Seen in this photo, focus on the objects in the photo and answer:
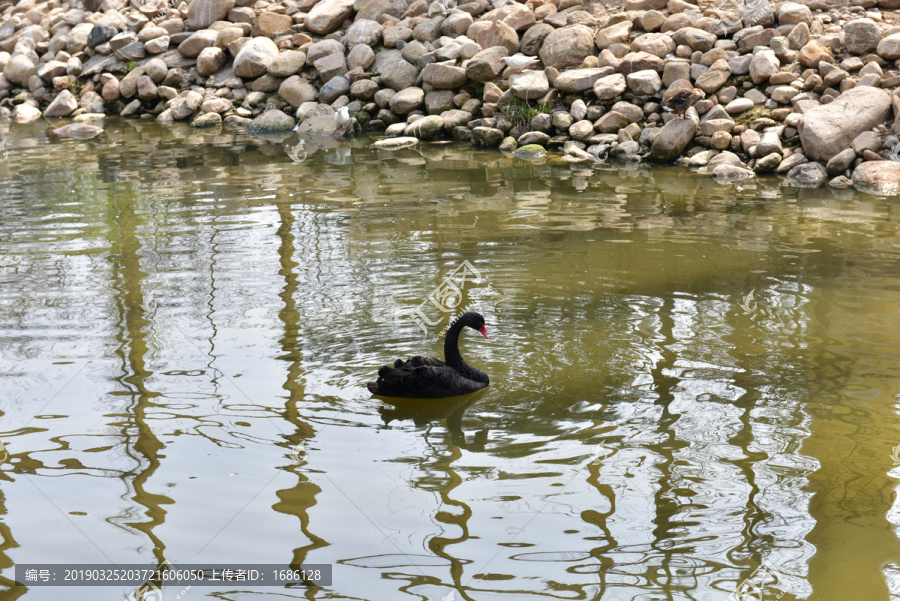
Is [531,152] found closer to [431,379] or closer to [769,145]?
[769,145]

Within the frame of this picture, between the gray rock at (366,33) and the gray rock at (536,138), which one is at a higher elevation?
the gray rock at (366,33)

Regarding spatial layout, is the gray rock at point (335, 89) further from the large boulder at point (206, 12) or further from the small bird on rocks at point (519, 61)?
the large boulder at point (206, 12)

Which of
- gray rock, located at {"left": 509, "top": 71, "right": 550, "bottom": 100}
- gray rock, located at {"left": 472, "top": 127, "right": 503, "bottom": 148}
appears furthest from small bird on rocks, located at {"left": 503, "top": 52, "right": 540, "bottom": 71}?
gray rock, located at {"left": 472, "top": 127, "right": 503, "bottom": 148}

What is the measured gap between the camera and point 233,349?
7285mm

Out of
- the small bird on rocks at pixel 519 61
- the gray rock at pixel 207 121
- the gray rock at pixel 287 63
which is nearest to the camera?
the small bird on rocks at pixel 519 61

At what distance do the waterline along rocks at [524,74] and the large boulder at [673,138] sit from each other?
25 mm

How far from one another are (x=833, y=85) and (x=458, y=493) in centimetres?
1262

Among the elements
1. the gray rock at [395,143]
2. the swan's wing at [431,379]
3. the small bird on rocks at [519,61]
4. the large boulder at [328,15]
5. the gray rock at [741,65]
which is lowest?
the swan's wing at [431,379]

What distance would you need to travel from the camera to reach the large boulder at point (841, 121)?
13.9m

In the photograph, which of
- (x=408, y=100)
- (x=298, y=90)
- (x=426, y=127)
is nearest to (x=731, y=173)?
(x=426, y=127)

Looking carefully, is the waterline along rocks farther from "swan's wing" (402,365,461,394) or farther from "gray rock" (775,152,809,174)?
"swan's wing" (402,365,461,394)

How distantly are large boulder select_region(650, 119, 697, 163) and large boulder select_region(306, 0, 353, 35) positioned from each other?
932 centimetres

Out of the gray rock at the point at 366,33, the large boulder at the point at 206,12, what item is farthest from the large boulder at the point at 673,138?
the large boulder at the point at 206,12

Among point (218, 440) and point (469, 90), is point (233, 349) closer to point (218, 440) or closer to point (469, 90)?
point (218, 440)
